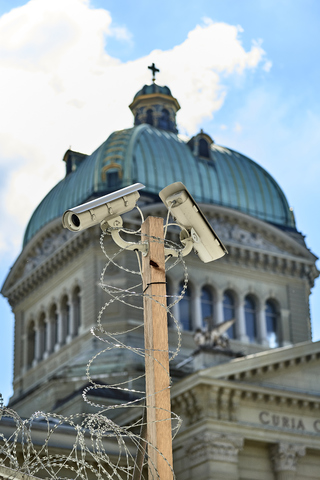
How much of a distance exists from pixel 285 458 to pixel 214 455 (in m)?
2.91

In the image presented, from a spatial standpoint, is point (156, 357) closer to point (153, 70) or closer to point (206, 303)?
point (206, 303)

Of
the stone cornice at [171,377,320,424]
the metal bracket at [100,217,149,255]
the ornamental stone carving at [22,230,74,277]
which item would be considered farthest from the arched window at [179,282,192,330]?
the metal bracket at [100,217,149,255]

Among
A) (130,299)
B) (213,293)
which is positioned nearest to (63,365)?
(130,299)

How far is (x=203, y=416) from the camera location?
33219 millimetres

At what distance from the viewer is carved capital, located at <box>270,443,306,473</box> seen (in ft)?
111

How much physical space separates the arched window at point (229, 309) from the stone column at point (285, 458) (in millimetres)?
13944

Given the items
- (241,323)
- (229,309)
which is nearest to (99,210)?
(241,323)

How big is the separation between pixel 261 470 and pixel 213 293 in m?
15.2

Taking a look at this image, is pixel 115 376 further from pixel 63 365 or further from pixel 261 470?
pixel 261 470

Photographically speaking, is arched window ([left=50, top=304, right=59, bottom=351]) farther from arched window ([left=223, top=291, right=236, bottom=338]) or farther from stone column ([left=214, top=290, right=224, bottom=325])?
arched window ([left=223, top=291, right=236, bottom=338])

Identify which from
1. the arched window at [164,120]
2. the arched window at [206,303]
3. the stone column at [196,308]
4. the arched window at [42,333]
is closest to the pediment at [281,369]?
the stone column at [196,308]

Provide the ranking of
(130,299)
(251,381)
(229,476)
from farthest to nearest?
(130,299) → (251,381) → (229,476)

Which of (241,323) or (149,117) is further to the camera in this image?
(149,117)

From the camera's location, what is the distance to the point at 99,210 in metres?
9.65
